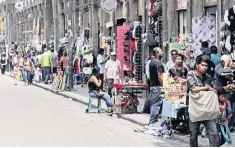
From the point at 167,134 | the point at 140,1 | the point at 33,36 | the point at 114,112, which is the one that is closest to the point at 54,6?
the point at 33,36

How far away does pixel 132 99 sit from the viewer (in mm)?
17438

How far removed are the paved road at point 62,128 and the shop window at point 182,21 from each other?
4.46m

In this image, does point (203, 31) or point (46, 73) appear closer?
point (203, 31)

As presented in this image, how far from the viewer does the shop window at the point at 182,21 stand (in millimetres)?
21755

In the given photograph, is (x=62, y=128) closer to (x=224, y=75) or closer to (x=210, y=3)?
(x=224, y=75)

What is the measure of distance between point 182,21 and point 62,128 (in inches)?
346

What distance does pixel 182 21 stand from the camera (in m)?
22.0

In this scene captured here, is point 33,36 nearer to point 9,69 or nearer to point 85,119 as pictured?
point 9,69

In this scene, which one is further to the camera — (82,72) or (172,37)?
(82,72)

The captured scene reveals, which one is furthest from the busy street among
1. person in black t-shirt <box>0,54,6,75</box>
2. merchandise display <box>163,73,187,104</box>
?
person in black t-shirt <box>0,54,6,75</box>

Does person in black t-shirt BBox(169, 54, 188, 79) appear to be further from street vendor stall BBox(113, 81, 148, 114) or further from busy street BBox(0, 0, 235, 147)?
street vendor stall BBox(113, 81, 148, 114)

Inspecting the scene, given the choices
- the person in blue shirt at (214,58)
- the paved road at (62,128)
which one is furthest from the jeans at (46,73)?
the person in blue shirt at (214,58)

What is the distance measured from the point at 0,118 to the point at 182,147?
6.72 m

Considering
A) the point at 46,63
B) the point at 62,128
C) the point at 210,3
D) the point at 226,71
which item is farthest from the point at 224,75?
the point at 46,63
